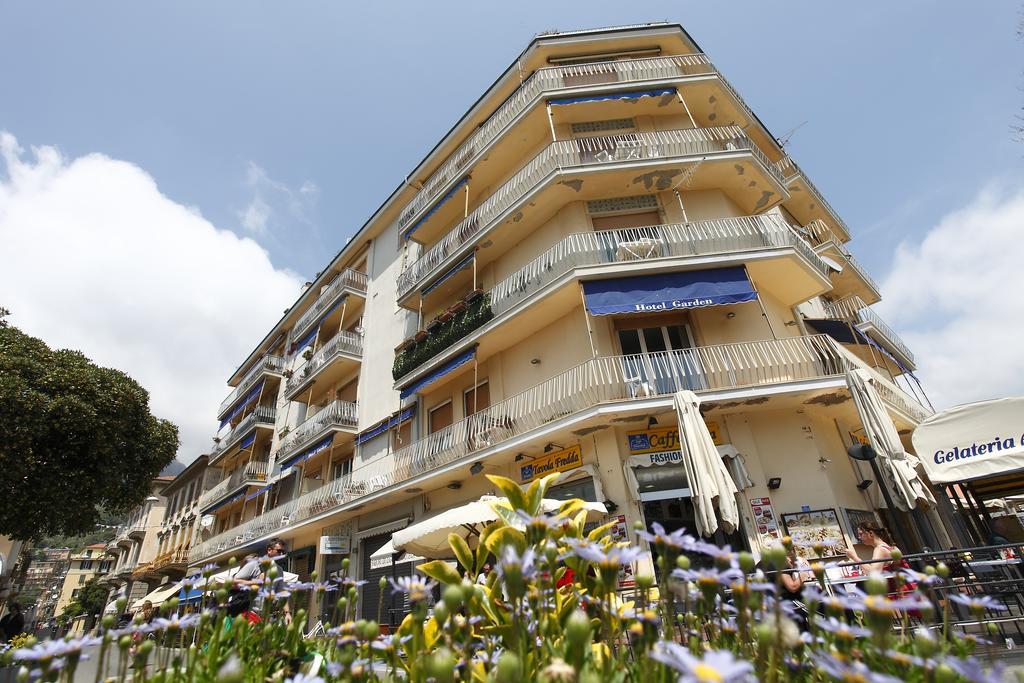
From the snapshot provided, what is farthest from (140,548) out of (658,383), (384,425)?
(658,383)

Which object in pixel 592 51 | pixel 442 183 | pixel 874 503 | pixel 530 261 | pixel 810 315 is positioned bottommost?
pixel 874 503

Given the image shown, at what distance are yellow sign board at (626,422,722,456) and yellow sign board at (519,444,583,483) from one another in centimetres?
119

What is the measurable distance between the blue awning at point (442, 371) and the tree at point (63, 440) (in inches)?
301

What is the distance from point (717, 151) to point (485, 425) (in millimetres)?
8616

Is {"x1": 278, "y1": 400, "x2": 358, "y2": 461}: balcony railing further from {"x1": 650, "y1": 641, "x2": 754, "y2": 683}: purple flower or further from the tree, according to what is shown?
{"x1": 650, "y1": 641, "x2": 754, "y2": 683}: purple flower

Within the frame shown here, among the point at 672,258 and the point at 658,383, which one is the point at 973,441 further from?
the point at 672,258

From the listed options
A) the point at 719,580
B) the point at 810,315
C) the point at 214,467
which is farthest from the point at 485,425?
the point at 214,467

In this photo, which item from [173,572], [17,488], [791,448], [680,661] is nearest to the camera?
[680,661]

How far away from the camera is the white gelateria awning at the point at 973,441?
7.67 metres

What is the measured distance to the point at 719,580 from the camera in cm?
156

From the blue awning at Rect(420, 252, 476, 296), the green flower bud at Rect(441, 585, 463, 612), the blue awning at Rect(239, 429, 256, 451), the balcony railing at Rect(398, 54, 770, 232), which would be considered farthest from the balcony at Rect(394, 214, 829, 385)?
the blue awning at Rect(239, 429, 256, 451)

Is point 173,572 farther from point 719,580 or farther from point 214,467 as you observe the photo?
point 719,580

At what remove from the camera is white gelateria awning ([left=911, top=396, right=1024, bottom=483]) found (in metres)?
7.67

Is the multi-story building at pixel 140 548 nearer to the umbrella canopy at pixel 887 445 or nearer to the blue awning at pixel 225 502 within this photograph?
the blue awning at pixel 225 502
